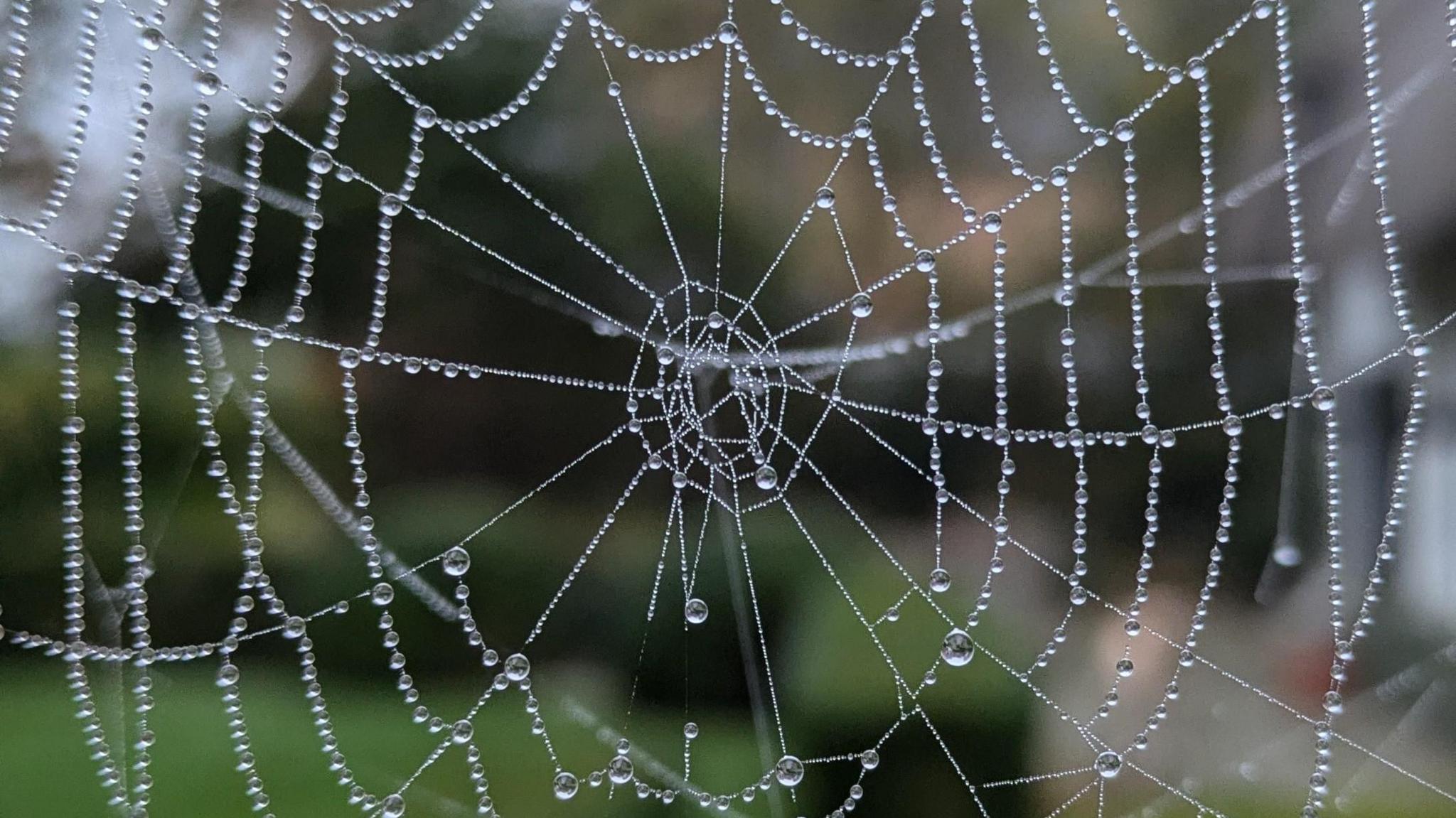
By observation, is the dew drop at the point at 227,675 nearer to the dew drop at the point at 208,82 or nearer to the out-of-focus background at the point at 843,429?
the out-of-focus background at the point at 843,429

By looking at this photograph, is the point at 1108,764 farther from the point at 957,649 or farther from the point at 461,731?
the point at 461,731

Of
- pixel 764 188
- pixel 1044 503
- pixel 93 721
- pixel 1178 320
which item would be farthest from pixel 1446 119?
pixel 93 721

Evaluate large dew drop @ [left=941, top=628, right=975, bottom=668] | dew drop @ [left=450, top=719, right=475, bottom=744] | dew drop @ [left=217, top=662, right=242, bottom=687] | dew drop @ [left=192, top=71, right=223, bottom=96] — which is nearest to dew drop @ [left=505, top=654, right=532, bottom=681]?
dew drop @ [left=450, top=719, right=475, bottom=744]

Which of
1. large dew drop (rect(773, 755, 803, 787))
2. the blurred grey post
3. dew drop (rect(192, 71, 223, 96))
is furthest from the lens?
the blurred grey post

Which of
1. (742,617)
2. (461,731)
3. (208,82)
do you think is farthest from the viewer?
(742,617)

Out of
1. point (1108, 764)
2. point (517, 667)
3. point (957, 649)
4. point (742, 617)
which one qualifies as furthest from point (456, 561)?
point (1108, 764)

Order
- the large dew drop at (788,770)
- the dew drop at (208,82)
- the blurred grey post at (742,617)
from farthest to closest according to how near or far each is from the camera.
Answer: the blurred grey post at (742,617), the large dew drop at (788,770), the dew drop at (208,82)

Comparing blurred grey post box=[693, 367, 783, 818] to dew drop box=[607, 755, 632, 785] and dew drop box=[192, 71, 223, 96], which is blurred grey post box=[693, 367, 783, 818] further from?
dew drop box=[192, 71, 223, 96]

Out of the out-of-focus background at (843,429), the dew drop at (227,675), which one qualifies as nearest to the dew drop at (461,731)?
the out-of-focus background at (843,429)
